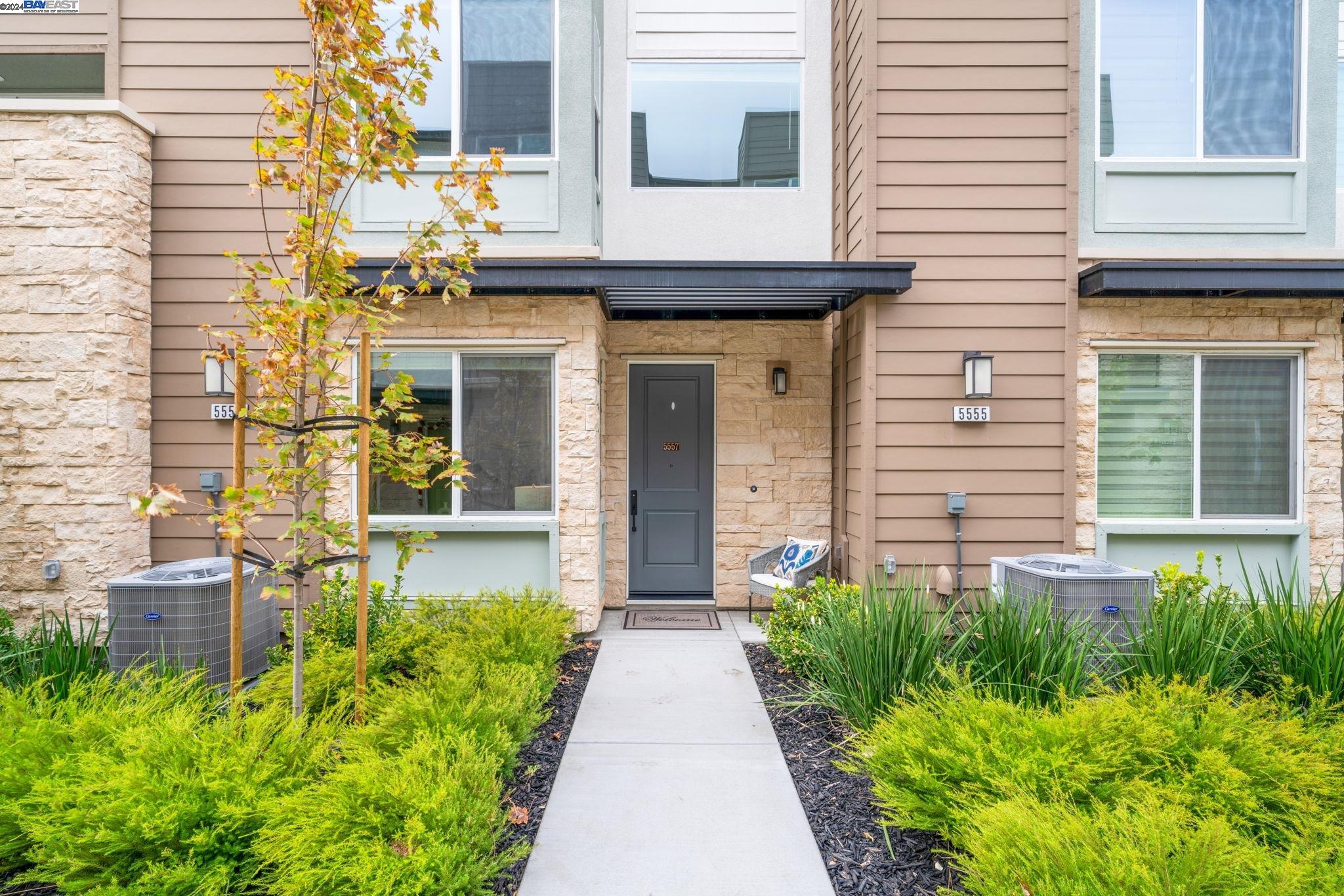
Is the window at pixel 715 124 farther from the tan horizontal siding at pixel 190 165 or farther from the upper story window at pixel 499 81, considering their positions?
the tan horizontal siding at pixel 190 165

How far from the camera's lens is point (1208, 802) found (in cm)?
219

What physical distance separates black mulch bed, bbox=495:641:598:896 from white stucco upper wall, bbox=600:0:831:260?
359 cm

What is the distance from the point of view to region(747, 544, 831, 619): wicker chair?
5.42m

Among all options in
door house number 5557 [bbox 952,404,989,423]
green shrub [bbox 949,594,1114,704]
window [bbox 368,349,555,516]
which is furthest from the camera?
window [bbox 368,349,555,516]

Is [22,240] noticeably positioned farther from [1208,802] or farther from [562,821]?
[1208,802]

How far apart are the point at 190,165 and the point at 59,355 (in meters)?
1.64

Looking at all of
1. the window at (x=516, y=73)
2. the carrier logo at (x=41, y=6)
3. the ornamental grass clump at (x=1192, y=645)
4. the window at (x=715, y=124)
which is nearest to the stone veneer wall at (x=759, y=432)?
the window at (x=715, y=124)

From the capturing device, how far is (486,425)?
538 cm

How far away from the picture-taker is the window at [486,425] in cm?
535

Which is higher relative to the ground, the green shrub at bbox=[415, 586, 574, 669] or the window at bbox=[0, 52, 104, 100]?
the window at bbox=[0, 52, 104, 100]

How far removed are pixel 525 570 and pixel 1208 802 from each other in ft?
14.0

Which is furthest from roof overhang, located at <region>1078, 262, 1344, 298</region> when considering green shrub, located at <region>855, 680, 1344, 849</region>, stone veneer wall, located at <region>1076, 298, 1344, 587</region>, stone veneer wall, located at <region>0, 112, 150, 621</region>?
stone veneer wall, located at <region>0, 112, 150, 621</region>

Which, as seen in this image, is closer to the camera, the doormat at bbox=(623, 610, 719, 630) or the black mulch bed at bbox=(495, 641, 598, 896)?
the black mulch bed at bbox=(495, 641, 598, 896)

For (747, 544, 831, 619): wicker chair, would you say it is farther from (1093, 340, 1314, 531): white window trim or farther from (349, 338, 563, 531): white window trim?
(1093, 340, 1314, 531): white window trim
